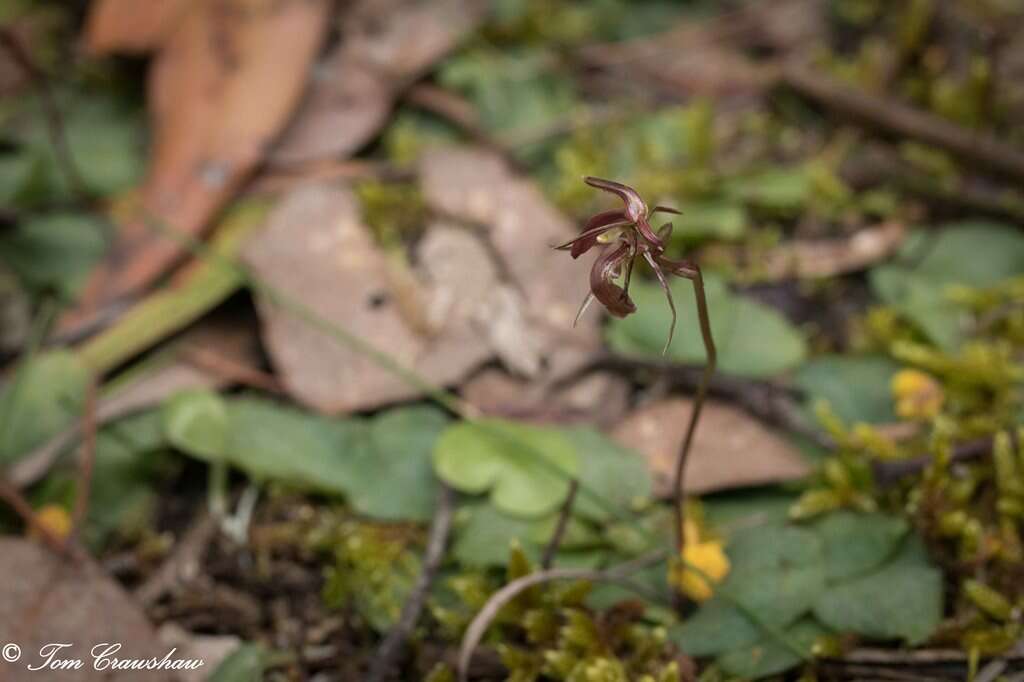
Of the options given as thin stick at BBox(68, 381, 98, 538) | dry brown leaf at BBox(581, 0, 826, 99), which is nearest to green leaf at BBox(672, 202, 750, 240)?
dry brown leaf at BBox(581, 0, 826, 99)

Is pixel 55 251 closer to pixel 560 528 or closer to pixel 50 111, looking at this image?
pixel 50 111

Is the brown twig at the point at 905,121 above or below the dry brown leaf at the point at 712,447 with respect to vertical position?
above

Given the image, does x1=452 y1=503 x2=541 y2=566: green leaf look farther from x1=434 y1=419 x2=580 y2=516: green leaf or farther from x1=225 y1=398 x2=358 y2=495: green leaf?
x1=225 y1=398 x2=358 y2=495: green leaf

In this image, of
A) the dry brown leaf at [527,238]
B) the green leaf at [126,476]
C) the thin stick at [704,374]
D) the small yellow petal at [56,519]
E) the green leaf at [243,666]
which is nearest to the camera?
the thin stick at [704,374]

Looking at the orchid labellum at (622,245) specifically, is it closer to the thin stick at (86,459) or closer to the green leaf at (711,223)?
the green leaf at (711,223)

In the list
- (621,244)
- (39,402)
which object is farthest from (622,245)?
(39,402)

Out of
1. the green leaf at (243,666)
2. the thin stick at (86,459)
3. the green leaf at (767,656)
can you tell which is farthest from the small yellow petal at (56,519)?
the green leaf at (767,656)
